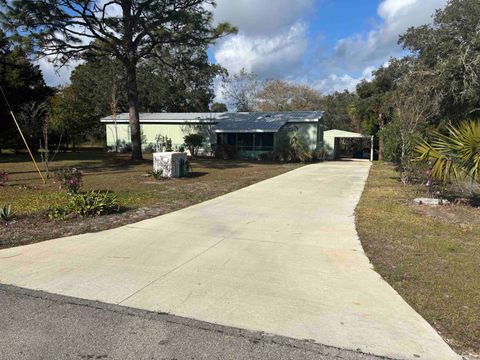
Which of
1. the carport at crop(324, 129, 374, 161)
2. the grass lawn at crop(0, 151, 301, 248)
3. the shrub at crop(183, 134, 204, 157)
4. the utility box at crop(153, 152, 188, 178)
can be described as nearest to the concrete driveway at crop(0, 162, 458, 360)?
the grass lawn at crop(0, 151, 301, 248)

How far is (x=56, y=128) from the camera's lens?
2600 centimetres

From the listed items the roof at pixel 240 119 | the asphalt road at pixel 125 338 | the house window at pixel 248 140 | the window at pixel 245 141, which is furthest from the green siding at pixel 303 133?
the asphalt road at pixel 125 338

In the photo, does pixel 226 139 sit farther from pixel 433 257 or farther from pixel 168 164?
pixel 433 257

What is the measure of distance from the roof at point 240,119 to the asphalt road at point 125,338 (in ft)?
77.2

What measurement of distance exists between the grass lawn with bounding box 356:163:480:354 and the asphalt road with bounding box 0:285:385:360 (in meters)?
1.15

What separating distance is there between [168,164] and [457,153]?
9655 millimetres

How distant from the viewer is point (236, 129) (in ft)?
91.8

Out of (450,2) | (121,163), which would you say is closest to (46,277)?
(121,163)

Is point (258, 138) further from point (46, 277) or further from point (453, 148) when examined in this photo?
point (46, 277)

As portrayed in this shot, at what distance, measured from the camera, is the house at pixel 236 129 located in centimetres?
2778

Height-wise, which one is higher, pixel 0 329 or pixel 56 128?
pixel 56 128

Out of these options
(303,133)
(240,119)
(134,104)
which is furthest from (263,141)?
(134,104)

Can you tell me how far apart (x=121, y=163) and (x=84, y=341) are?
19.1 metres

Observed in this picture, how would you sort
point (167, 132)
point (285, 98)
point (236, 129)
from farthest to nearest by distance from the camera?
1. point (285, 98)
2. point (167, 132)
3. point (236, 129)
